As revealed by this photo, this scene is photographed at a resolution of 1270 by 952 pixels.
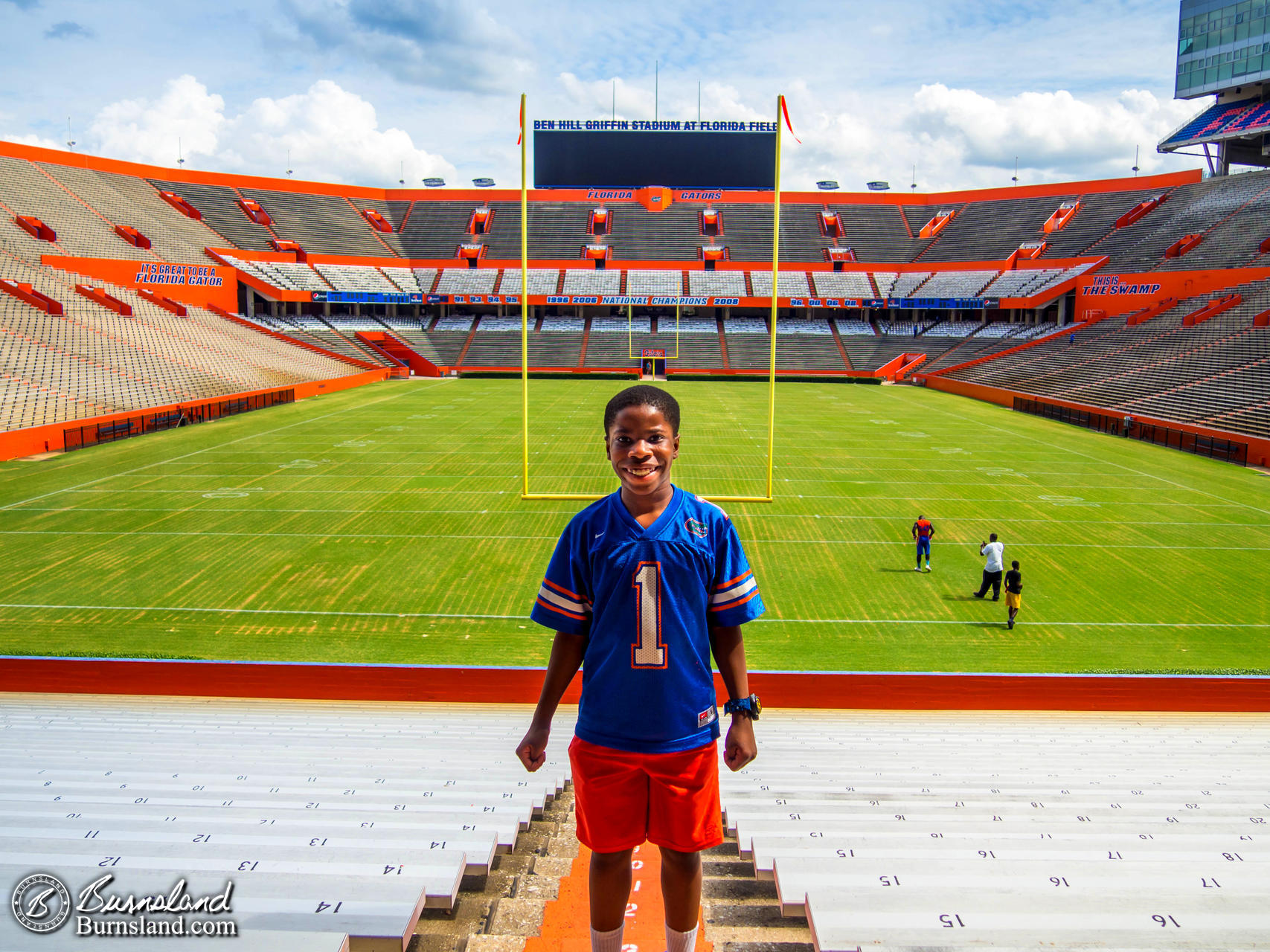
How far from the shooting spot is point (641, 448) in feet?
8.97

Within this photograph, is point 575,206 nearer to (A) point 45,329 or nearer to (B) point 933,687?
(A) point 45,329

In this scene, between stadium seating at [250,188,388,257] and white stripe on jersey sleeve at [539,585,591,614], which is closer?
white stripe on jersey sleeve at [539,585,591,614]

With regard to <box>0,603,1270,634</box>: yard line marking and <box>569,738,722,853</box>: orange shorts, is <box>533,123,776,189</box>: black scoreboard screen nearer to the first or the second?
<box>0,603,1270,634</box>: yard line marking

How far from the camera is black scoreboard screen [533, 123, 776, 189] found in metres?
62.6

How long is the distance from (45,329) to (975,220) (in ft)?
184

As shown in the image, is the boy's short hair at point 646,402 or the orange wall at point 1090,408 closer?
the boy's short hair at point 646,402

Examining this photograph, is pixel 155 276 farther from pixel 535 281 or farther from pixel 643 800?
pixel 643 800

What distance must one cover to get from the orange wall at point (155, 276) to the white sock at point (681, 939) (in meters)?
45.4

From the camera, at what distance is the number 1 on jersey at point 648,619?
2652 millimetres

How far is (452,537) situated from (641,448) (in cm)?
1300

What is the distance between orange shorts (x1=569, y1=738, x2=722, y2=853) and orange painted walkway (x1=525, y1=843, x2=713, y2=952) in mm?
346

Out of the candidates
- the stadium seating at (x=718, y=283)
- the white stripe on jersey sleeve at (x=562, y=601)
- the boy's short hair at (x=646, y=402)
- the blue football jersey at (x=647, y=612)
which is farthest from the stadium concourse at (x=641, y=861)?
the stadium seating at (x=718, y=283)

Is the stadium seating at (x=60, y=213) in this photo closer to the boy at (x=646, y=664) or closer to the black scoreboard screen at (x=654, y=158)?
the black scoreboard screen at (x=654, y=158)

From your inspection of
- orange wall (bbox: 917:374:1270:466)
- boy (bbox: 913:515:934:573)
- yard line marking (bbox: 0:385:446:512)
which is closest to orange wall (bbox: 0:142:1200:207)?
orange wall (bbox: 917:374:1270:466)
